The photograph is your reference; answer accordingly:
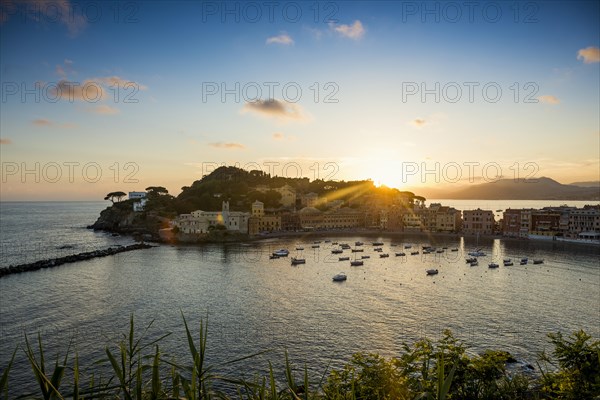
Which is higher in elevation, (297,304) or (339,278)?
(339,278)

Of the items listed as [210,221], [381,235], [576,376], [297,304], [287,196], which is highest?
[287,196]

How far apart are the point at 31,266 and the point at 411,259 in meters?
28.0

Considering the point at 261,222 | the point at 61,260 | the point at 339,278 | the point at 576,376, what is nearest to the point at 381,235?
the point at 261,222

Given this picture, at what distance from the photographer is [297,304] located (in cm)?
1877

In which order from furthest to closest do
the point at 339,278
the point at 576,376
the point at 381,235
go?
1. the point at 381,235
2. the point at 339,278
3. the point at 576,376

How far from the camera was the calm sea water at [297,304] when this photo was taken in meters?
13.7

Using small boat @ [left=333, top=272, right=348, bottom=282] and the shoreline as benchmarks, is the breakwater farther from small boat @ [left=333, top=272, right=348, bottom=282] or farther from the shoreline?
small boat @ [left=333, top=272, right=348, bottom=282]

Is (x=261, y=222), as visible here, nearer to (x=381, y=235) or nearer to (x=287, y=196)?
(x=381, y=235)

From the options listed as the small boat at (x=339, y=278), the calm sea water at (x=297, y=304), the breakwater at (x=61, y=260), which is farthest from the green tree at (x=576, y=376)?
the breakwater at (x=61, y=260)

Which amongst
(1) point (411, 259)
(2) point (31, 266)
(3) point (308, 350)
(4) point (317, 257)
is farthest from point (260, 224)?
(3) point (308, 350)

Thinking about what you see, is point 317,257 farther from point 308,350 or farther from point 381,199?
point 381,199

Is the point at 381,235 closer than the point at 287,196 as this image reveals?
Yes

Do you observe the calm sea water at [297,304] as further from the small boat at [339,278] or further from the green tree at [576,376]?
the green tree at [576,376]

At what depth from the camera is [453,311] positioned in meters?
17.6
